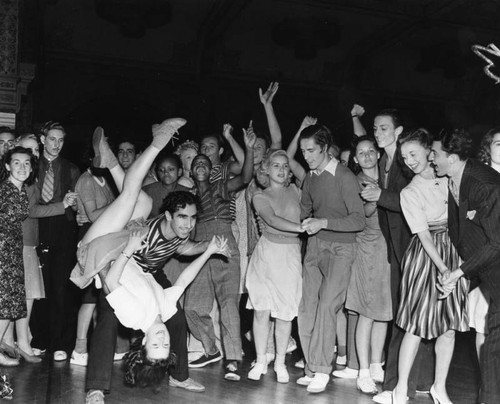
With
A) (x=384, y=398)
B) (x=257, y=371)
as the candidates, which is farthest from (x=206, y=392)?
(x=384, y=398)

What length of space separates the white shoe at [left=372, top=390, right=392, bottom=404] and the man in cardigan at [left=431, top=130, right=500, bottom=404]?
67cm

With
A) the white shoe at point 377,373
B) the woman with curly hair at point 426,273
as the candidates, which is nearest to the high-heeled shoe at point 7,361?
the white shoe at point 377,373

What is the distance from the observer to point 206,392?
A: 4.44 metres

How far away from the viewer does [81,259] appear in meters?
4.14

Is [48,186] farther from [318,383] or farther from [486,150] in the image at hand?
[486,150]

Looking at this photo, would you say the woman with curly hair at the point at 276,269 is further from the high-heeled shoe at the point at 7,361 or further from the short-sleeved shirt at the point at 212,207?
the high-heeled shoe at the point at 7,361

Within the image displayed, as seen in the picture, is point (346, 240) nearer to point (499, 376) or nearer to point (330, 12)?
point (499, 376)

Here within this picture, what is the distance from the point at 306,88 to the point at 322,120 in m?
0.64

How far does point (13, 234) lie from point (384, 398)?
8.11 feet

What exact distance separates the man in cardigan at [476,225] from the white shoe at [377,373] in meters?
1.07

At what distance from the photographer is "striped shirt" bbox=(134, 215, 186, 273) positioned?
4.28 metres

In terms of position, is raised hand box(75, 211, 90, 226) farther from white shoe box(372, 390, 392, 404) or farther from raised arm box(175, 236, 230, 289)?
white shoe box(372, 390, 392, 404)

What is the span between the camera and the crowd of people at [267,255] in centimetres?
396

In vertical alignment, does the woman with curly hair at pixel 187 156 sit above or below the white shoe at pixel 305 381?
above
